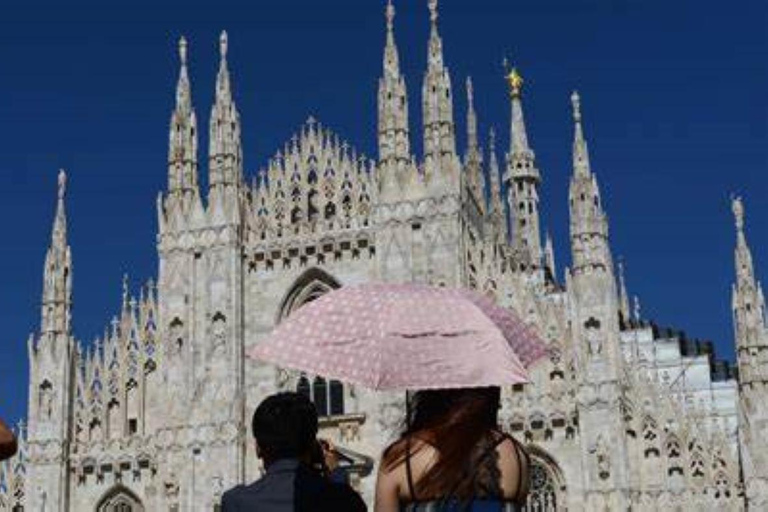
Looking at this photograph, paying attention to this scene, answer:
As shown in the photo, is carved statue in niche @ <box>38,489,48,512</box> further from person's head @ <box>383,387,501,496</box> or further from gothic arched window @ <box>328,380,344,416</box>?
person's head @ <box>383,387,501,496</box>

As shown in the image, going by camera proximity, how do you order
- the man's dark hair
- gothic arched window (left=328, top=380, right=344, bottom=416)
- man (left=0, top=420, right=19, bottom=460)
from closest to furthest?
the man's dark hair
man (left=0, top=420, right=19, bottom=460)
gothic arched window (left=328, top=380, right=344, bottom=416)

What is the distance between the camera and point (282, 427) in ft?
16.9

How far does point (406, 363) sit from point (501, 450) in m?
1.27

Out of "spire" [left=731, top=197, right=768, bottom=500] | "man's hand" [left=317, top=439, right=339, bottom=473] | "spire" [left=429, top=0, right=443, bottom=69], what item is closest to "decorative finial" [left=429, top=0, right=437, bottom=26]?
"spire" [left=429, top=0, right=443, bottom=69]

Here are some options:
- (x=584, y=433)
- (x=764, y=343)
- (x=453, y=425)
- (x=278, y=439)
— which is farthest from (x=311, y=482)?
(x=764, y=343)

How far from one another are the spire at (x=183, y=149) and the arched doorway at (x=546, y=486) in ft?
35.8

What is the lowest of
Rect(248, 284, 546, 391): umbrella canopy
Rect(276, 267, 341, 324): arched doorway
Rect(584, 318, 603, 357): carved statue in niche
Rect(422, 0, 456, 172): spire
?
Rect(248, 284, 546, 391): umbrella canopy

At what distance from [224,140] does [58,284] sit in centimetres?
538

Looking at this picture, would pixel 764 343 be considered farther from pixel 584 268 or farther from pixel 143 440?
pixel 143 440

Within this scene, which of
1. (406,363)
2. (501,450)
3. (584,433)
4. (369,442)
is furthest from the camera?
(369,442)

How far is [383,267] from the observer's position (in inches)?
1165

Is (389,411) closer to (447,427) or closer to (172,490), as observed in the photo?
(172,490)

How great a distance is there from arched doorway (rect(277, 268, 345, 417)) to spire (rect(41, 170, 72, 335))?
5.35m

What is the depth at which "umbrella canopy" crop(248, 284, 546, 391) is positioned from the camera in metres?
6.04
